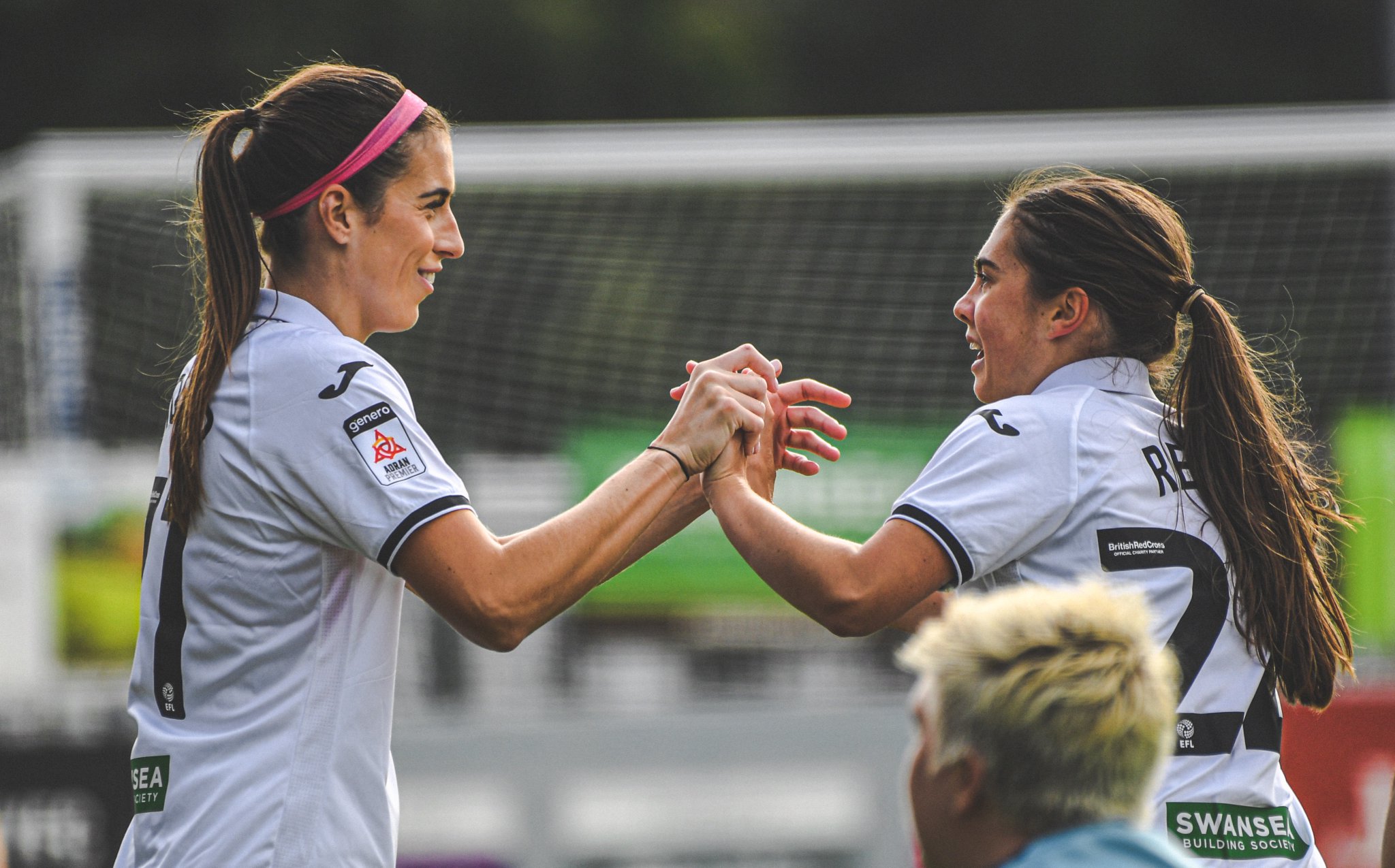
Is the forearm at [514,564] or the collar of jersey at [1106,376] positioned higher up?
the collar of jersey at [1106,376]

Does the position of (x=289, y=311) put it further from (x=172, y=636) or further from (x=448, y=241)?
(x=172, y=636)

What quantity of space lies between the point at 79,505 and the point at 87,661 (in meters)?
1.21

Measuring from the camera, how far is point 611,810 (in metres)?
7.08

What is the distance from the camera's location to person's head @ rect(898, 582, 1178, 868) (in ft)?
5.22

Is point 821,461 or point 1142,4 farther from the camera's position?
point 1142,4

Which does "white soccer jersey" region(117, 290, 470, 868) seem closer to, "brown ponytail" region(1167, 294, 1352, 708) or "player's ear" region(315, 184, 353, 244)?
Answer: "player's ear" region(315, 184, 353, 244)

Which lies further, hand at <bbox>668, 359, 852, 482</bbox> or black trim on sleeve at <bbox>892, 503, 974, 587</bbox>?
hand at <bbox>668, 359, 852, 482</bbox>

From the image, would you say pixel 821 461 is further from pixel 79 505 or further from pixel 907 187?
pixel 79 505

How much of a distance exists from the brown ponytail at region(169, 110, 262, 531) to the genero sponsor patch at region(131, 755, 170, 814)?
0.38m

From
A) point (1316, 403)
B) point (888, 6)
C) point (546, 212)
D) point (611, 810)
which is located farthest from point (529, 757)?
point (888, 6)

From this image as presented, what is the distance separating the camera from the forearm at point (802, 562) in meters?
2.53

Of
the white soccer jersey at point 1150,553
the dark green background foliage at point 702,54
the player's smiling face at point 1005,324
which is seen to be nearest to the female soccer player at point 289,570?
the white soccer jersey at point 1150,553

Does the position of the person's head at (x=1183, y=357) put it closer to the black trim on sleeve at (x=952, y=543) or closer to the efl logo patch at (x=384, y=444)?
the black trim on sleeve at (x=952, y=543)

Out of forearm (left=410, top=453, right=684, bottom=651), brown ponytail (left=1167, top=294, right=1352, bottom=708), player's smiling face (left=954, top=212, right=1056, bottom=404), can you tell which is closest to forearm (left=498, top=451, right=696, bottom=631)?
forearm (left=410, top=453, right=684, bottom=651)
